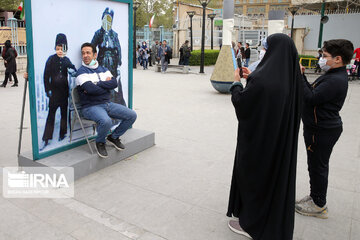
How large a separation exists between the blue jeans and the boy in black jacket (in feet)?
7.71

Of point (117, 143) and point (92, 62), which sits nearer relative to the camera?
point (92, 62)

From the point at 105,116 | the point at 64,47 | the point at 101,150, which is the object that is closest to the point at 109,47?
the point at 64,47

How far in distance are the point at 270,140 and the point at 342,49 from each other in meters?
1.20

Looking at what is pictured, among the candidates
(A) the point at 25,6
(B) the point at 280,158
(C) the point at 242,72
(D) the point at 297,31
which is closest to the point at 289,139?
(B) the point at 280,158

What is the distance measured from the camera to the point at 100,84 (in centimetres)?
429

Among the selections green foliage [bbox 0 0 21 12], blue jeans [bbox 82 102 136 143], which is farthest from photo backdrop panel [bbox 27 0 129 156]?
green foliage [bbox 0 0 21 12]

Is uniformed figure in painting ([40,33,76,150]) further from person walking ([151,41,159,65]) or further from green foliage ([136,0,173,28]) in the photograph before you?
green foliage ([136,0,173,28])

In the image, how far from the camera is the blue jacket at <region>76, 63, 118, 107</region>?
4156mm

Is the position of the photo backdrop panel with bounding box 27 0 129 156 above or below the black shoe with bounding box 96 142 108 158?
above

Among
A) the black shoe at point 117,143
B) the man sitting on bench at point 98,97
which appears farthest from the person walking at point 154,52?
the black shoe at point 117,143

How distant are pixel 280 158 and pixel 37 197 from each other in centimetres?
260

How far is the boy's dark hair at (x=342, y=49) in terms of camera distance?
3014 millimetres

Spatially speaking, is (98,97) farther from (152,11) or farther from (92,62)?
(152,11)

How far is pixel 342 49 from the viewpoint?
3.02m
